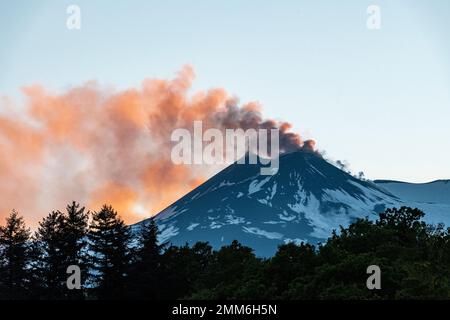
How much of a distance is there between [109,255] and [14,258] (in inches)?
451

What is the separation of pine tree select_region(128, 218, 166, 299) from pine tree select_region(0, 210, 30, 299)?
967cm

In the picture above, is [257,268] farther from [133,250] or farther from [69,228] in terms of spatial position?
[69,228]

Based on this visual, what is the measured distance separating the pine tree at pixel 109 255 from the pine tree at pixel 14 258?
22.3 ft

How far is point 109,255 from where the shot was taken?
6800cm

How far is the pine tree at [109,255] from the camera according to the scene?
64688 mm

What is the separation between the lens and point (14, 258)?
73188 millimetres

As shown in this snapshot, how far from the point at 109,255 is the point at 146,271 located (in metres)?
3.92

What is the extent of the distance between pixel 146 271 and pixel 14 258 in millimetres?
15094

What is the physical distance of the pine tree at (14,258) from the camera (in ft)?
227

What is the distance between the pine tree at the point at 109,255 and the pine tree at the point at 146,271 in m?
0.94
